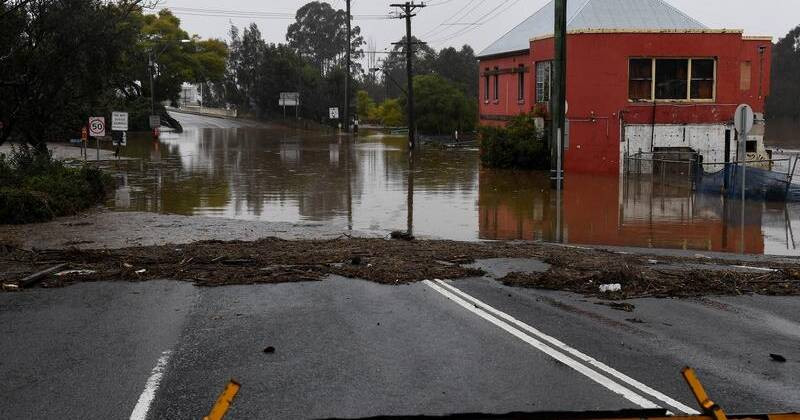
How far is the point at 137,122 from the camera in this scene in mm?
82625

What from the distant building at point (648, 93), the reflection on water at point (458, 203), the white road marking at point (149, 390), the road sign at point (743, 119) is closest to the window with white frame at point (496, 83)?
the reflection on water at point (458, 203)

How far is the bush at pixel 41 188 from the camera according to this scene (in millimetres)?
18766

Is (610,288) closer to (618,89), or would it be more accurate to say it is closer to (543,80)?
(618,89)

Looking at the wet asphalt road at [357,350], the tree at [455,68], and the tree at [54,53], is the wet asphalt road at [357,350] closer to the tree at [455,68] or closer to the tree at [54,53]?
the tree at [54,53]

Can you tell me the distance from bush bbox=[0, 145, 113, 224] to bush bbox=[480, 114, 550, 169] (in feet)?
62.8

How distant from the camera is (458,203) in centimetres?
2575

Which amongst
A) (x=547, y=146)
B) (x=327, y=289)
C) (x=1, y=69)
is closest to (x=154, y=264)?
(x=327, y=289)

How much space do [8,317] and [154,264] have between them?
3.40m

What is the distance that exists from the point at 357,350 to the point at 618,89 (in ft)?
102

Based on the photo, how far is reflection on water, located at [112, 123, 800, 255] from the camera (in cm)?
1959

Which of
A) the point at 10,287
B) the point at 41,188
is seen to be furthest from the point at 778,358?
the point at 41,188

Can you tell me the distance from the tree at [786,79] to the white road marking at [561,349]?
120 meters

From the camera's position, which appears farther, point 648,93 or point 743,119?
point 648,93

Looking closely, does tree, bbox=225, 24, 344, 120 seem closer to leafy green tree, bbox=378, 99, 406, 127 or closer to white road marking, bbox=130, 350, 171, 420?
leafy green tree, bbox=378, 99, 406, 127
